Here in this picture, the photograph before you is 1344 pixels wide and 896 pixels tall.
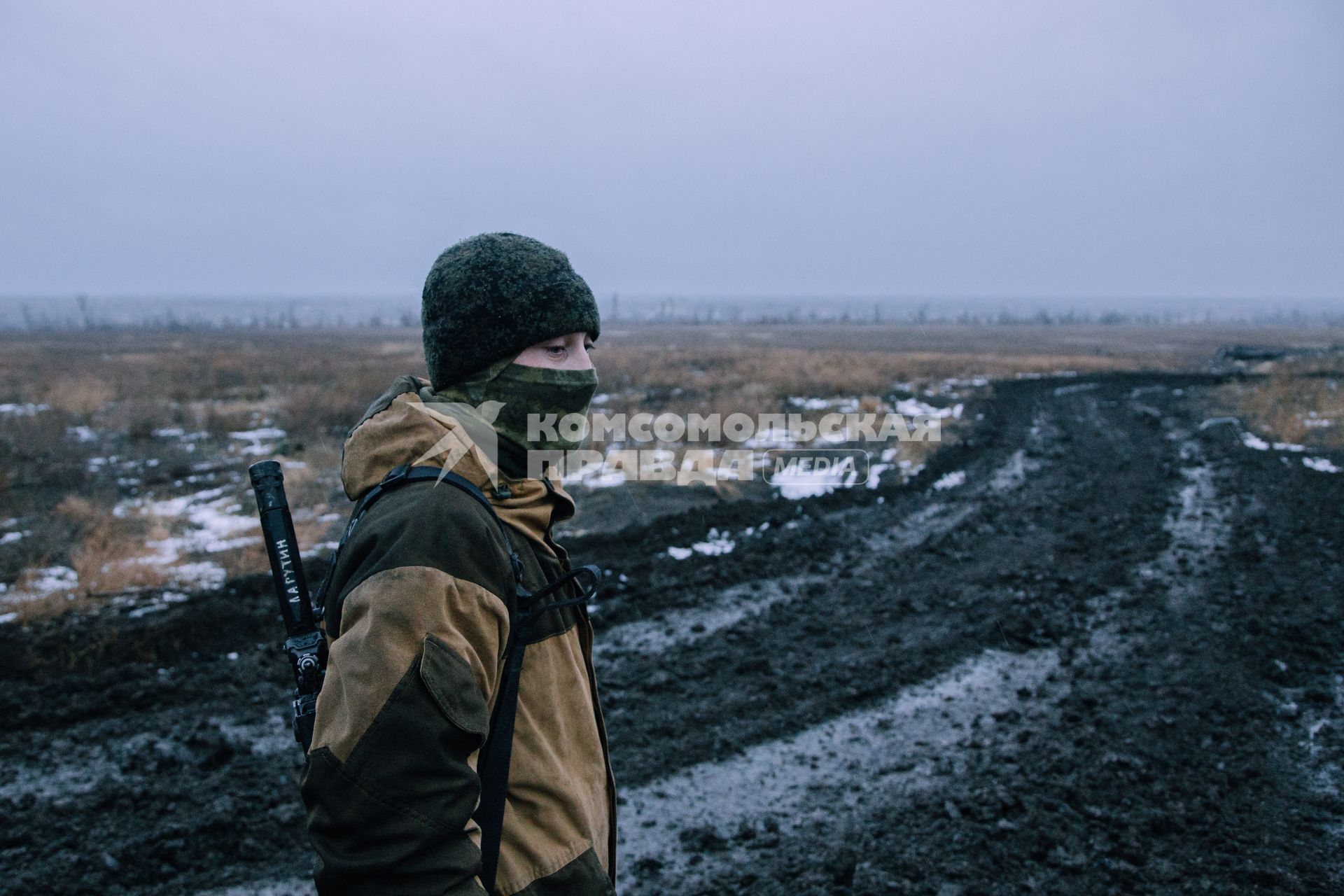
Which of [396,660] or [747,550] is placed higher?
[396,660]

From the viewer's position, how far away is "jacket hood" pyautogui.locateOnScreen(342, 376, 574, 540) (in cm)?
144

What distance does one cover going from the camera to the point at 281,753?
410 cm

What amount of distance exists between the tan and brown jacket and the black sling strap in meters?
0.02

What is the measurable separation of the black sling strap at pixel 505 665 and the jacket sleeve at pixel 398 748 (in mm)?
126

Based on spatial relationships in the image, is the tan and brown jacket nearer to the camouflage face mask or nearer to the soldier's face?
the camouflage face mask

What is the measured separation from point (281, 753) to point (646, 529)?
440 centimetres

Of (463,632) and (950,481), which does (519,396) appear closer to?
(463,632)

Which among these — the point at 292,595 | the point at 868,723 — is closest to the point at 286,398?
the point at 868,723

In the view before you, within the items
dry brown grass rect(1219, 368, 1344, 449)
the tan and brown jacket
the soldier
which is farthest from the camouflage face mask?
dry brown grass rect(1219, 368, 1344, 449)

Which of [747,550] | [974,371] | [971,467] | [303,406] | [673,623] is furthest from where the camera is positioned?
[974,371]

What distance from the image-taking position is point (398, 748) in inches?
46.2

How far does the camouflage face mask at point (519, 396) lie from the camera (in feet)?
5.72

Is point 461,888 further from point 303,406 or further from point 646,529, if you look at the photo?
point 303,406

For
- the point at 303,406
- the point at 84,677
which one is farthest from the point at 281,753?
the point at 303,406
